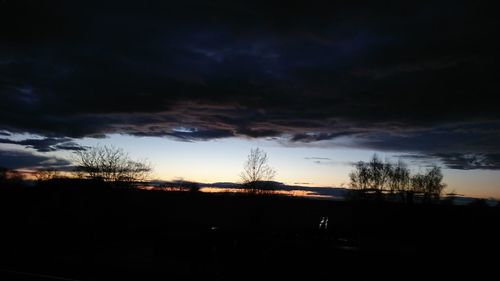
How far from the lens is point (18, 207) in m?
35.4

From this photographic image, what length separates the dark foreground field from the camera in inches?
717

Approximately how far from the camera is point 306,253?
20531 millimetres

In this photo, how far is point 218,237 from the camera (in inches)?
969

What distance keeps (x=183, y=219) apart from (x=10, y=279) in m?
33.2

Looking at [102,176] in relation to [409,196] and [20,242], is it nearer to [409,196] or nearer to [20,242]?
[20,242]

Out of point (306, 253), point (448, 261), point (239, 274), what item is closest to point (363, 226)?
point (448, 261)

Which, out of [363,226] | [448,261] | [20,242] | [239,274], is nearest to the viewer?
[239,274]

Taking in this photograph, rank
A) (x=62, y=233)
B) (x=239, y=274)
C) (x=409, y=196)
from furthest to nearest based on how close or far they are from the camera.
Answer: (x=409, y=196), (x=62, y=233), (x=239, y=274)

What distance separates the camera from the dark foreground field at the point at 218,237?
59.7ft

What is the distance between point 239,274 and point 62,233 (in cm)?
1937

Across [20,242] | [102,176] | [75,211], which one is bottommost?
[20,242]

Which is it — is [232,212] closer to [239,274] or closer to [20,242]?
[20,242]

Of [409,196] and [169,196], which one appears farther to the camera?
[169,196]

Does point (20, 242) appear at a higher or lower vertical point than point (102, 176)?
lower
